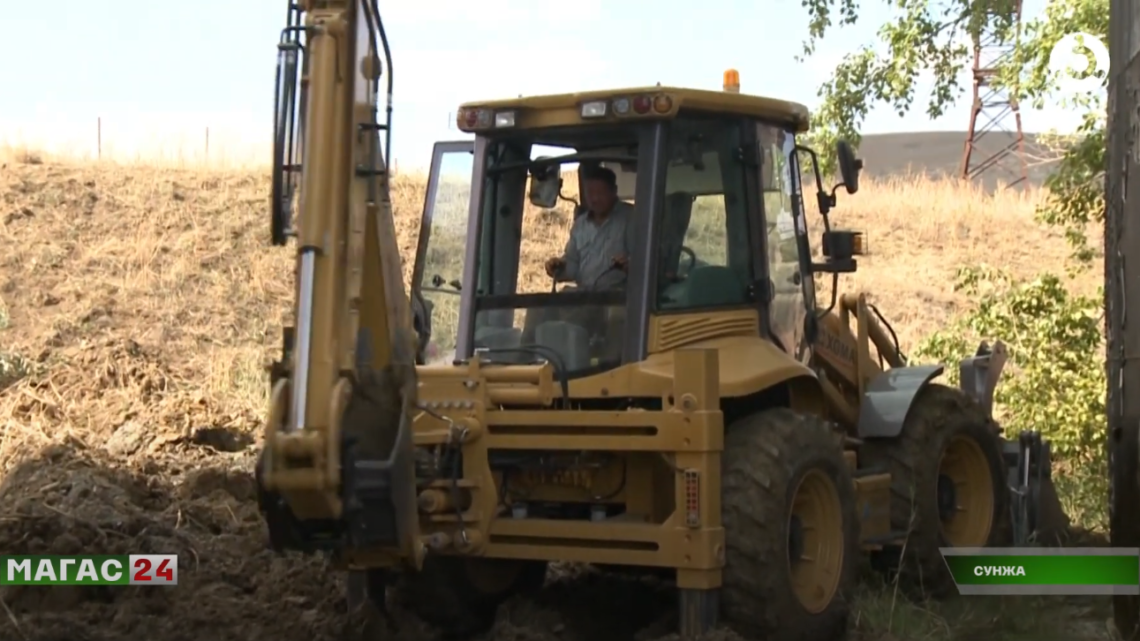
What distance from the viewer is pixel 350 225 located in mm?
5852

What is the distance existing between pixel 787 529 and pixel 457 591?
1.65 m

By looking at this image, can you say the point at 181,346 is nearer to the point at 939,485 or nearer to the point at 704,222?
the point at 939,485

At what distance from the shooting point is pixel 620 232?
7.20 meters

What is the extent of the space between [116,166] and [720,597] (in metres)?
17.8

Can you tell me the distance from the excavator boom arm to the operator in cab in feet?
4.64

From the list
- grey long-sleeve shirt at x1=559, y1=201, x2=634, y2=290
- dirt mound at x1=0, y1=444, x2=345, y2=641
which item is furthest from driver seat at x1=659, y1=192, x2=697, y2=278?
dirt mound at x1=0, y1=444, x2=345, y2=641

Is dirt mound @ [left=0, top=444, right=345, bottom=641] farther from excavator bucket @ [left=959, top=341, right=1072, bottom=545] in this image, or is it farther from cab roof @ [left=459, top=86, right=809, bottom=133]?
excavator bucket @ [left=959, top=341, right=1072, bottom=545]

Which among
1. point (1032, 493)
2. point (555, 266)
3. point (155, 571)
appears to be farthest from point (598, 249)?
point (1032, 493)

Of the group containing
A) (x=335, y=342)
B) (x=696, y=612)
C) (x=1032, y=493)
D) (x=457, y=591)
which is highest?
(x=335, y=342)

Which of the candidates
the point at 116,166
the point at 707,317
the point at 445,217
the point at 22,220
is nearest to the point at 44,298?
the point at 22,220

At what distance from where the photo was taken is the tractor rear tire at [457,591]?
7.30 meters

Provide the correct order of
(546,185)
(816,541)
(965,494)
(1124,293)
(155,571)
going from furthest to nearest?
(965,494), (546,185), (155,571), (816,541), (1124,293)

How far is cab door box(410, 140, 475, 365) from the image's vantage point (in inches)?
301

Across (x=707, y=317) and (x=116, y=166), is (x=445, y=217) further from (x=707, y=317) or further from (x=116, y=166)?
(x=116, y=166)
